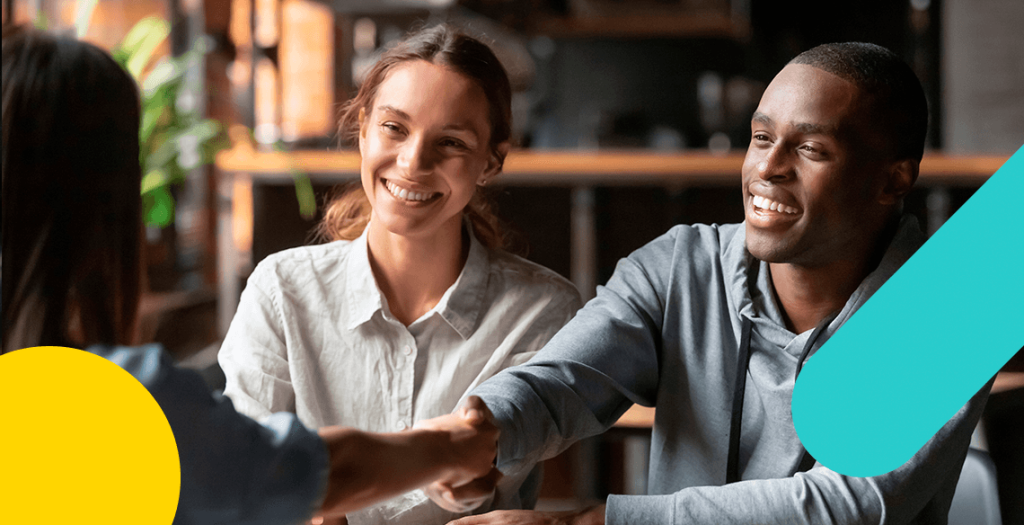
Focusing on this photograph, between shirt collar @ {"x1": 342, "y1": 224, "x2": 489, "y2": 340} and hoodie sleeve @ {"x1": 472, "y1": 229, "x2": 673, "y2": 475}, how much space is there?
7 centimetres

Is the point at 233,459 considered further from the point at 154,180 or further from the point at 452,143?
the point at 154,180

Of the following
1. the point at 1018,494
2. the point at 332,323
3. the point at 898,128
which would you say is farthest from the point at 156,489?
the point at 1018,494

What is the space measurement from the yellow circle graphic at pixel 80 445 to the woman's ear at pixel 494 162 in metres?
0.30

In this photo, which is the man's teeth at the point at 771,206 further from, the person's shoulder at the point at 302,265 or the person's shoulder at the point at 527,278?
the person's shoulder at the point at 302,265

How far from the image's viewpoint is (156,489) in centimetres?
55

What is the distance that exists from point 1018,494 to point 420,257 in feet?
2.07

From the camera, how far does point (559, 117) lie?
419cm

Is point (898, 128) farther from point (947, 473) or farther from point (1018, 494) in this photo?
point (1018, 494)

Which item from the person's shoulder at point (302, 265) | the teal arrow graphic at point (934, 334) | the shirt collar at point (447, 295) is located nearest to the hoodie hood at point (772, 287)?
the teal arrow graphic at point (934, 334)

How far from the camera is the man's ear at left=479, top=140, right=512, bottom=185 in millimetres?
691

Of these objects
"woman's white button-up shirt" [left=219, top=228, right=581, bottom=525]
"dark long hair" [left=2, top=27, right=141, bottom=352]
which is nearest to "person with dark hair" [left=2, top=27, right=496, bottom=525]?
"dark long hair" [left=2, top=27, right=141, bottom=352]

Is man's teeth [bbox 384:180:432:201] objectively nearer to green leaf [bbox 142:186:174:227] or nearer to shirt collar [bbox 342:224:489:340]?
shirt collar [bbox 342:224:489:340]

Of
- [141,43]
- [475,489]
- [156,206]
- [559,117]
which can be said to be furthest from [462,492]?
[559,117]

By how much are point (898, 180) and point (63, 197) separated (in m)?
0.67
